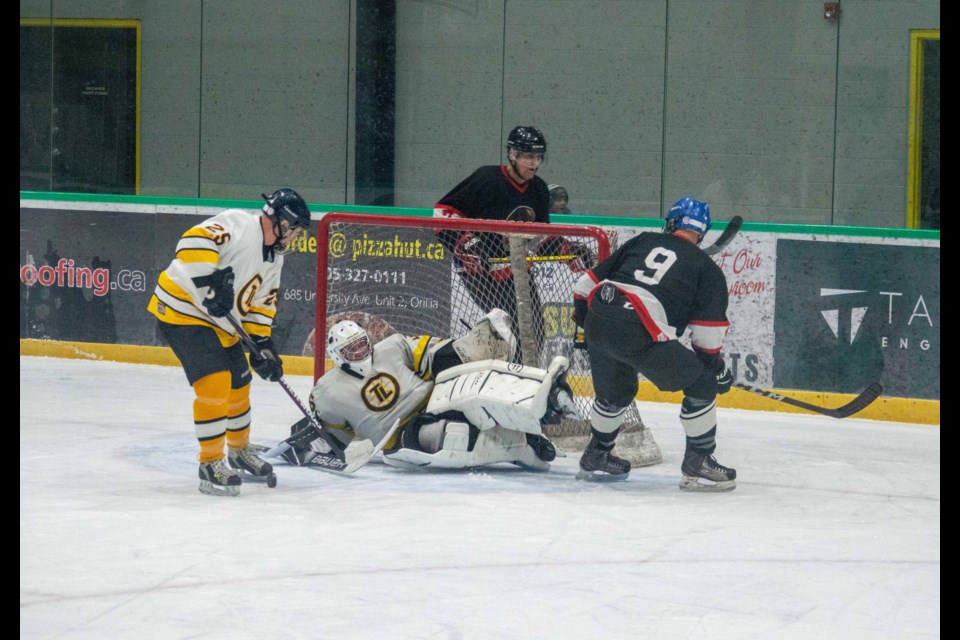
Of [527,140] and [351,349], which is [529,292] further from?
[351,349]

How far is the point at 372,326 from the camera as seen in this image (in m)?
7.11

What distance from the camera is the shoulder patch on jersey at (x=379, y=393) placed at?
5.28 meters

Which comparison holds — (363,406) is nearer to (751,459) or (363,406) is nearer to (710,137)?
(751,459)

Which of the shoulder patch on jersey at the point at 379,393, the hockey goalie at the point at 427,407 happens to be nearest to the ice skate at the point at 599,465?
the hockey goalie at the point at 427,407

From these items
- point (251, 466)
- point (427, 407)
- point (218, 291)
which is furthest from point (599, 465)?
point (218, 291)

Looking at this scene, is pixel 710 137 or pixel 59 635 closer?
pixel 59 635

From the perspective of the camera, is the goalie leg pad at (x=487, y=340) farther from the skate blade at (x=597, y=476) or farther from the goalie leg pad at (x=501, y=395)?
the skate blade at (x=597, y=476)

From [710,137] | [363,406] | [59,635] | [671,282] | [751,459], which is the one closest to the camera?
[59,635]

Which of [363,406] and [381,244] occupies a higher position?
[381,244]

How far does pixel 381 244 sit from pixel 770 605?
4.31 m

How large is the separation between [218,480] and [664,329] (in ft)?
5.33

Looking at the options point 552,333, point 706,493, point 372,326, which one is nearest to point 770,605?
point 706,493

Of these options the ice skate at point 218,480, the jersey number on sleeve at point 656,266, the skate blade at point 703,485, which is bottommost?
the skate blade at point 703,485

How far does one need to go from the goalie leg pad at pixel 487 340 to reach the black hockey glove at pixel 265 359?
85 centimetres
